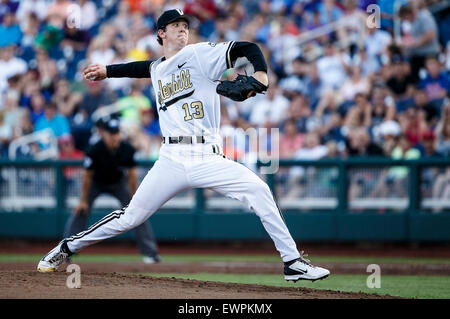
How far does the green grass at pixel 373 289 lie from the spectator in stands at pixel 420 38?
4.79 metres

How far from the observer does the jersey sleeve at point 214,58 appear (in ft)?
19.8

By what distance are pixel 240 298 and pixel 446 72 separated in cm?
741

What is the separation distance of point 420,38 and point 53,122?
6.05m

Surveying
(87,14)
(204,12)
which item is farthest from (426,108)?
(87,14)

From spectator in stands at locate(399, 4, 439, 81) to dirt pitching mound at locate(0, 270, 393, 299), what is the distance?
6667mm

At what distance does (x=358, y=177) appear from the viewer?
38.4ft

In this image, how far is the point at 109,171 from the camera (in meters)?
9.77

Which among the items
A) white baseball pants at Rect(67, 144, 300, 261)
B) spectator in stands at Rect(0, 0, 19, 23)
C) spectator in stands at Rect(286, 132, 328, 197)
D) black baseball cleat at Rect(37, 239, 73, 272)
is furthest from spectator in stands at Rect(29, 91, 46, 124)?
white baseball pants at Rect(67, 144, 300, 261)

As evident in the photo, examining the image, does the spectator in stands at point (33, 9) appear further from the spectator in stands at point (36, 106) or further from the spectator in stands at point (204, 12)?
the spectator in stands at point (204, 12)

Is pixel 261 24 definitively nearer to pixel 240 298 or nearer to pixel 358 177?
pixel 358 177

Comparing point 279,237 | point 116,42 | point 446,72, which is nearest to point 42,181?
point 116,42

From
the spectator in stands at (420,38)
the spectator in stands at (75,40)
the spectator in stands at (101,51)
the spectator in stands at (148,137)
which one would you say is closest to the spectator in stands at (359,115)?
the spectator in stands at (420,38)

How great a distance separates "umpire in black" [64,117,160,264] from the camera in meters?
9.63

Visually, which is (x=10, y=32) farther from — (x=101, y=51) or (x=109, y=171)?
(x=109, y=171)
